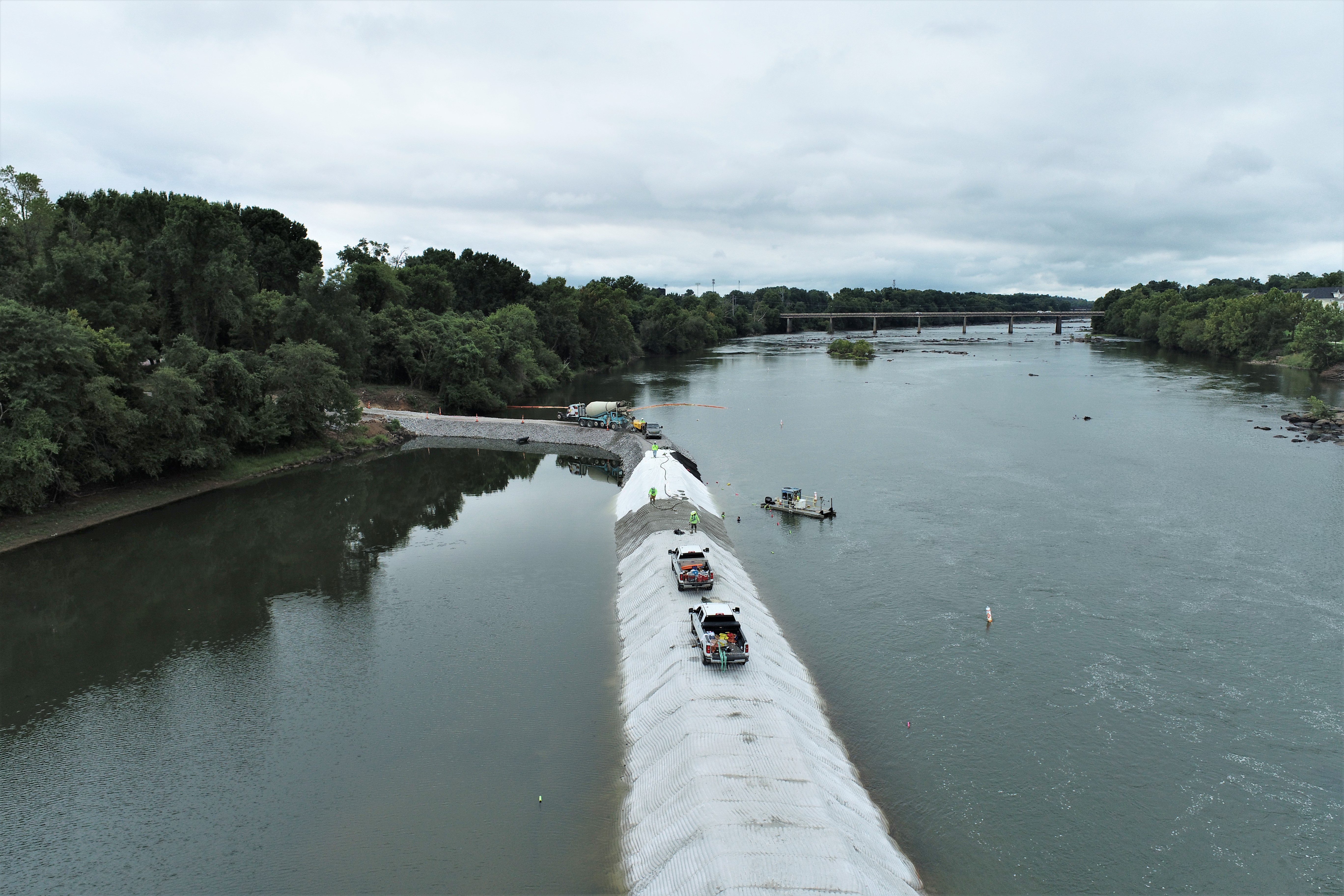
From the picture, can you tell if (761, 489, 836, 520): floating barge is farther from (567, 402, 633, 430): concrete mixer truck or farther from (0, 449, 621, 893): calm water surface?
(567, 402, 633, 430): concrete mixer truck

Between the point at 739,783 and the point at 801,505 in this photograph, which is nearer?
the point at 739,783

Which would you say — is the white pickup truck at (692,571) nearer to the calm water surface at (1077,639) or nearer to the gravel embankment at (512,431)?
the calm water surface at (1077,639)

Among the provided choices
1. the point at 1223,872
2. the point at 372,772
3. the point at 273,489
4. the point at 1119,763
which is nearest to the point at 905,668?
the point at 1119,763

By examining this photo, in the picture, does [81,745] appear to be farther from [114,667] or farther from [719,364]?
[719,364]

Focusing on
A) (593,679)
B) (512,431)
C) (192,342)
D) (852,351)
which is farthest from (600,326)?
(593,679)

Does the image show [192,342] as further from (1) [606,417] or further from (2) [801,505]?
(2) [801,505]

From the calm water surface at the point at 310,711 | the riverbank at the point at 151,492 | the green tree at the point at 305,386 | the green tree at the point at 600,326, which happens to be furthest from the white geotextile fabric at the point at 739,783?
the green tree at the point at 600,326
